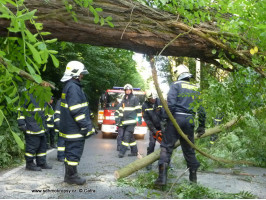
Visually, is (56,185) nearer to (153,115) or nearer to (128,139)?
(153,115)

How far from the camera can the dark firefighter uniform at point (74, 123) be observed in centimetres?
530

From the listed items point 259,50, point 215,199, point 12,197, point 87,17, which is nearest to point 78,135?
A: point 12,197

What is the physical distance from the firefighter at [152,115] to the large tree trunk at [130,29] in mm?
4476

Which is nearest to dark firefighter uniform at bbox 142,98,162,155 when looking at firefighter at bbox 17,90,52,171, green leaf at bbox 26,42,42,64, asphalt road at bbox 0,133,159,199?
asphalt road at bbox 0,133,159,199

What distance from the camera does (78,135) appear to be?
536 cm

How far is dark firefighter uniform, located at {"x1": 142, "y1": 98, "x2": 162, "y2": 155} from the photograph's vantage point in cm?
795

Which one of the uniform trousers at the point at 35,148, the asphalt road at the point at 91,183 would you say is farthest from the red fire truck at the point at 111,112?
the uniform trousers at the point at 35,148

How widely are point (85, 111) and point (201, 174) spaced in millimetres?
2840

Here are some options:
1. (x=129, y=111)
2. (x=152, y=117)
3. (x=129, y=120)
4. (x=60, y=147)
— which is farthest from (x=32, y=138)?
(x=129, y=111)

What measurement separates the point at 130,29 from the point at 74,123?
2623mm

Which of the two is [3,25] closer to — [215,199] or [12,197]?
[12,197]

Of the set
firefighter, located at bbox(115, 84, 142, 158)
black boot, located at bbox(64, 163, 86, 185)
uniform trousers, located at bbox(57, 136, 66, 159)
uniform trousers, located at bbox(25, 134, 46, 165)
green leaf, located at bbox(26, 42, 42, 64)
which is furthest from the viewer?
firefighter, located at bbox(115, 84, 142, 158)

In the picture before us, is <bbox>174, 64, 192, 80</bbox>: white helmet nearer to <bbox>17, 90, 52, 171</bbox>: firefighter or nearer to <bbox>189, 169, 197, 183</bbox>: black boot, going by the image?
<bbox>189, 169, 197, 183</bbox>: black boot

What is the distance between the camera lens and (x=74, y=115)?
17.4ft
